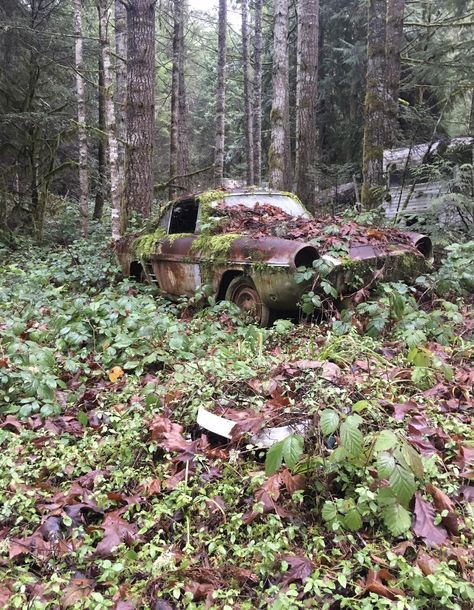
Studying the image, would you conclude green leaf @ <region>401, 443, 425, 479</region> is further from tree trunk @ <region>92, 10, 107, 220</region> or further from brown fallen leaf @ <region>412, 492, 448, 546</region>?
tree trunk @ <region>92, 10, 107, 220</region>

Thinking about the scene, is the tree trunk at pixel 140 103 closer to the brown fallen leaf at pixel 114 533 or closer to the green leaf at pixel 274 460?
the brown fallen leaf at pixel 114 533

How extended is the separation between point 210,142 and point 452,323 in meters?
29.9

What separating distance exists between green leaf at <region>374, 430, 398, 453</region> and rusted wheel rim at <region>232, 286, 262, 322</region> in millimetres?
3366

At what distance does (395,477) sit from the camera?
2.19 meters

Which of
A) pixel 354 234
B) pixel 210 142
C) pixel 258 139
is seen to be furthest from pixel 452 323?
pixel 210 142

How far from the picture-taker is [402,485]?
85.4 inches

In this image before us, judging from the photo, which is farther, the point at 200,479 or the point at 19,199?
the point at 19,199

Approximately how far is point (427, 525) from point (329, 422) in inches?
24.9

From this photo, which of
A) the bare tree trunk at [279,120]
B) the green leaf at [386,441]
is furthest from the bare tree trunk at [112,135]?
the green leaf at [386,441]

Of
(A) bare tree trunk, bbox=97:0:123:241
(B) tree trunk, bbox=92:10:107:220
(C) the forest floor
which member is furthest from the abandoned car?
(B) tree trunk, bbox=92:10:107:220

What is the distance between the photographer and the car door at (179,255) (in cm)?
669

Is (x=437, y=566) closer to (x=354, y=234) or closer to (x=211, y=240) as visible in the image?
(x=354, y=234)

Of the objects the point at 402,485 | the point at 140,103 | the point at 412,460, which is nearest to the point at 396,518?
the point at 402,485

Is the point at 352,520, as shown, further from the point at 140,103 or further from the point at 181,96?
the point at 181,96
